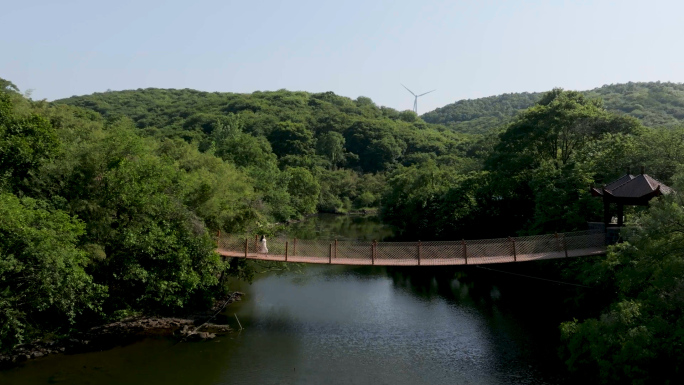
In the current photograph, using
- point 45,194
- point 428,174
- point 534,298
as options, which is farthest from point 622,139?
point 45,194

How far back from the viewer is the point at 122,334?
1549 centimetres

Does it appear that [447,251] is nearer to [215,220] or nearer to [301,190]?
[215,220]

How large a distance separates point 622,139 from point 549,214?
477cm

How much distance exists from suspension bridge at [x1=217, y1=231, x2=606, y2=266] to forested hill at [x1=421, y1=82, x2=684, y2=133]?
28818 mm

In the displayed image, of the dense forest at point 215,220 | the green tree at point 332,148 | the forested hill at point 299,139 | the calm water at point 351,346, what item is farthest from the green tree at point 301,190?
the calm water at point 351,346

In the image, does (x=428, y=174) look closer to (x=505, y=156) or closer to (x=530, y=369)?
(x=505, y=156)

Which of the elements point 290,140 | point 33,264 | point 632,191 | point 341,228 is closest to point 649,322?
point 632,191

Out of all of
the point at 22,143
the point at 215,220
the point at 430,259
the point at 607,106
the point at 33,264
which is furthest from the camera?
the point at 607,106

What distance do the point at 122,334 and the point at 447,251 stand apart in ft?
32.3

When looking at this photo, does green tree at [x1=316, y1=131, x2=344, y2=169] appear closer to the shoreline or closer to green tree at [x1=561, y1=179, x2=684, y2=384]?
the shoreline

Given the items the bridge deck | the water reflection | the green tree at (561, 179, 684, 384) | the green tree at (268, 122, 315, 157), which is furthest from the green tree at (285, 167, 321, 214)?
the green tree at (561, 179, 684, 384)

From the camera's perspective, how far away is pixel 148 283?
15297 millimetres

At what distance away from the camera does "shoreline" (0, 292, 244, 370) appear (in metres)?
13.8

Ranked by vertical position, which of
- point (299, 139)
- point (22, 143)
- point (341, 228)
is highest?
point (299, 139)
